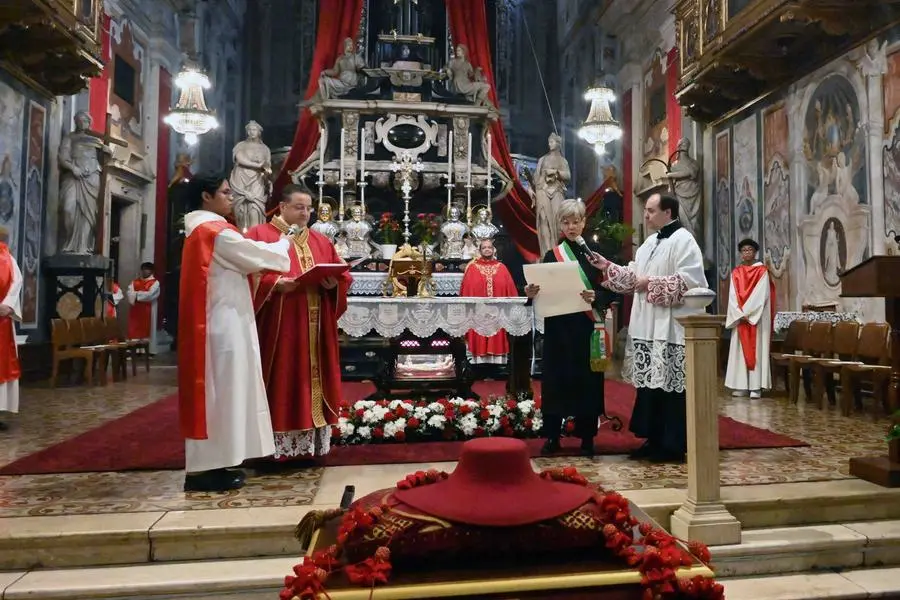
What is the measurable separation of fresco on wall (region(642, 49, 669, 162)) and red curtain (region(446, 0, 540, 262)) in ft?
8.08

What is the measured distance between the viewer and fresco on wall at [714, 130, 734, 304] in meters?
9.45

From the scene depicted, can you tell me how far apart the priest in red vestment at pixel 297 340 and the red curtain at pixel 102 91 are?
782 cm

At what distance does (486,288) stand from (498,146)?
479 centimetres

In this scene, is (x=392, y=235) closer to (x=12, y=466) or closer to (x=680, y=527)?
(x=12, y=466)

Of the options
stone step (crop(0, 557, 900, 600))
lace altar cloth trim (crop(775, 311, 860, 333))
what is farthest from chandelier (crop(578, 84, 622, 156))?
stone step (crop(0, 557, 900, 600))

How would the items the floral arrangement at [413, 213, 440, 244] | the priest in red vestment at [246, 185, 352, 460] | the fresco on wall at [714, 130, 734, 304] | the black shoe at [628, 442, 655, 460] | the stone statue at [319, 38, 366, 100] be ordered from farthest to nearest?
the stone statue at [319, 38, 366, 100]
the floral arrangement at [413, 213, 440, 244]
the fresco on wall at [714, 130, 734, 304]
the black shoe at [628, 442, 655, 460]
the priest in red vestment at [246, 185, 352, 460]

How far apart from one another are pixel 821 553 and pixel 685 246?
1783mm

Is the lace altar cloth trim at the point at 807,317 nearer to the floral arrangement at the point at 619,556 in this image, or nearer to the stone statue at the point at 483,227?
the stone statue at the point at 483,227

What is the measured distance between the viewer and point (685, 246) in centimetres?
389

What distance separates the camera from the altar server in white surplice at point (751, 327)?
7059 mm

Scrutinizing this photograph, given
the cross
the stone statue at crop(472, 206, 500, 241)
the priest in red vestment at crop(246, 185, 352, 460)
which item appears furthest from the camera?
the stone statue at crop(472, 206, 500, 241)

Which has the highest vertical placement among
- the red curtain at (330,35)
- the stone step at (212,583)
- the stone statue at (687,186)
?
the red curtain at (330,35)

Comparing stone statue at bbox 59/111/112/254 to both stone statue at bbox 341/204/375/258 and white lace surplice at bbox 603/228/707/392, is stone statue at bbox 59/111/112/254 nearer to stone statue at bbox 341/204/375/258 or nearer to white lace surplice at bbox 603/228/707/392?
stone statue at bbox 341/204/375/258

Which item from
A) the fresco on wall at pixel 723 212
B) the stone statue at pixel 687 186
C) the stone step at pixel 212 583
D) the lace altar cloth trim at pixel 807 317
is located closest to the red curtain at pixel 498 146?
the stone statue at pixel 687 186
